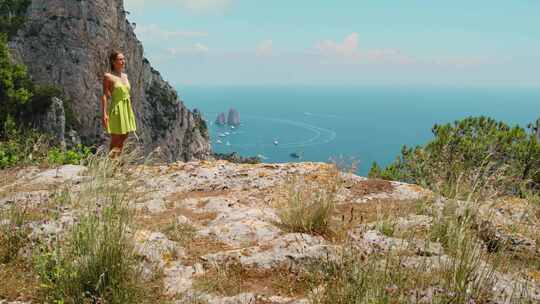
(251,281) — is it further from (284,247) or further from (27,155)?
(27,155)

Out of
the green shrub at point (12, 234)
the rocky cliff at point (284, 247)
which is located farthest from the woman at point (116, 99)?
the green shrub at point (12, 234)

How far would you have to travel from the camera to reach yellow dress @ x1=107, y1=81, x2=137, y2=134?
889 centimetres

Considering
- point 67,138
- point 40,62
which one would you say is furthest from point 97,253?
point 40,62

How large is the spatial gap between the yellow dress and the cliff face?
56.4 meters

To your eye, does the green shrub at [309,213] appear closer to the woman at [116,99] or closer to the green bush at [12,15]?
the woman at [116,99]

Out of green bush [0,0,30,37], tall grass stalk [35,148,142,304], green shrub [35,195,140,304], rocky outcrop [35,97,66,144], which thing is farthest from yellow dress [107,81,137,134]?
green bush [0,0,30,37]

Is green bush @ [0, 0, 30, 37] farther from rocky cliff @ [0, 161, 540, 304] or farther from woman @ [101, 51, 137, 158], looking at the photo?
rocky cliff @ [0, 161, 540, 304]

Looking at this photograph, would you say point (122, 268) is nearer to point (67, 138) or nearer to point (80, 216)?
point (80, 216)

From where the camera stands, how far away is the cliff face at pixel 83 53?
2606 inches

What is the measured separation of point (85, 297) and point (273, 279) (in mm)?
1883

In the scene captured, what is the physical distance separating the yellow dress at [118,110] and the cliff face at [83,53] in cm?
5641

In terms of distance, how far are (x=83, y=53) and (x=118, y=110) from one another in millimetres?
68281

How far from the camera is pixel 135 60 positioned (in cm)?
8288

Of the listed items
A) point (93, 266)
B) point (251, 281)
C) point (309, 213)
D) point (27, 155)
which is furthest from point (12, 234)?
point (27, 155)
